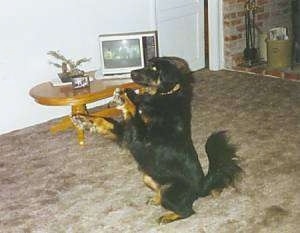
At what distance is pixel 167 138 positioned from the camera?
2.18 m

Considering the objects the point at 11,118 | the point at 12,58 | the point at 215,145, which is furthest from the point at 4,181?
the point at 215,145

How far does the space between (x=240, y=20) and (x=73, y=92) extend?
249 centimetres

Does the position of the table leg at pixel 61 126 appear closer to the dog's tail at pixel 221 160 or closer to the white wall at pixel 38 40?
the white wall at pixel 38 40

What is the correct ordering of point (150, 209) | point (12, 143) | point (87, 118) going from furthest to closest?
point (12, 143) → point (150, 209) → point (87, 118)

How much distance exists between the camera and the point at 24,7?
3445mm

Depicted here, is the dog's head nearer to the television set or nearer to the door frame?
the television set

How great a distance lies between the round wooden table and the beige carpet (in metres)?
0.13

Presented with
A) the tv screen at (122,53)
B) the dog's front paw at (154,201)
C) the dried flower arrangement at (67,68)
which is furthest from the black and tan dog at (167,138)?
the tv screen at (122,53)

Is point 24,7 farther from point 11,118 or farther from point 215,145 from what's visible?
point 215,145

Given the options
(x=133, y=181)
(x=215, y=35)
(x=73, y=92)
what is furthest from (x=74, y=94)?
(x=215, y=35)

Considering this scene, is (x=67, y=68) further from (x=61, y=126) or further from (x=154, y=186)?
(x=154, y=186)

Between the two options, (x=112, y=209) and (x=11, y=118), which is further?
(x=11, y=118)

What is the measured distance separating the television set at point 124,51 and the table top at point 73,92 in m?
0.15

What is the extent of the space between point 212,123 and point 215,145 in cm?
134
